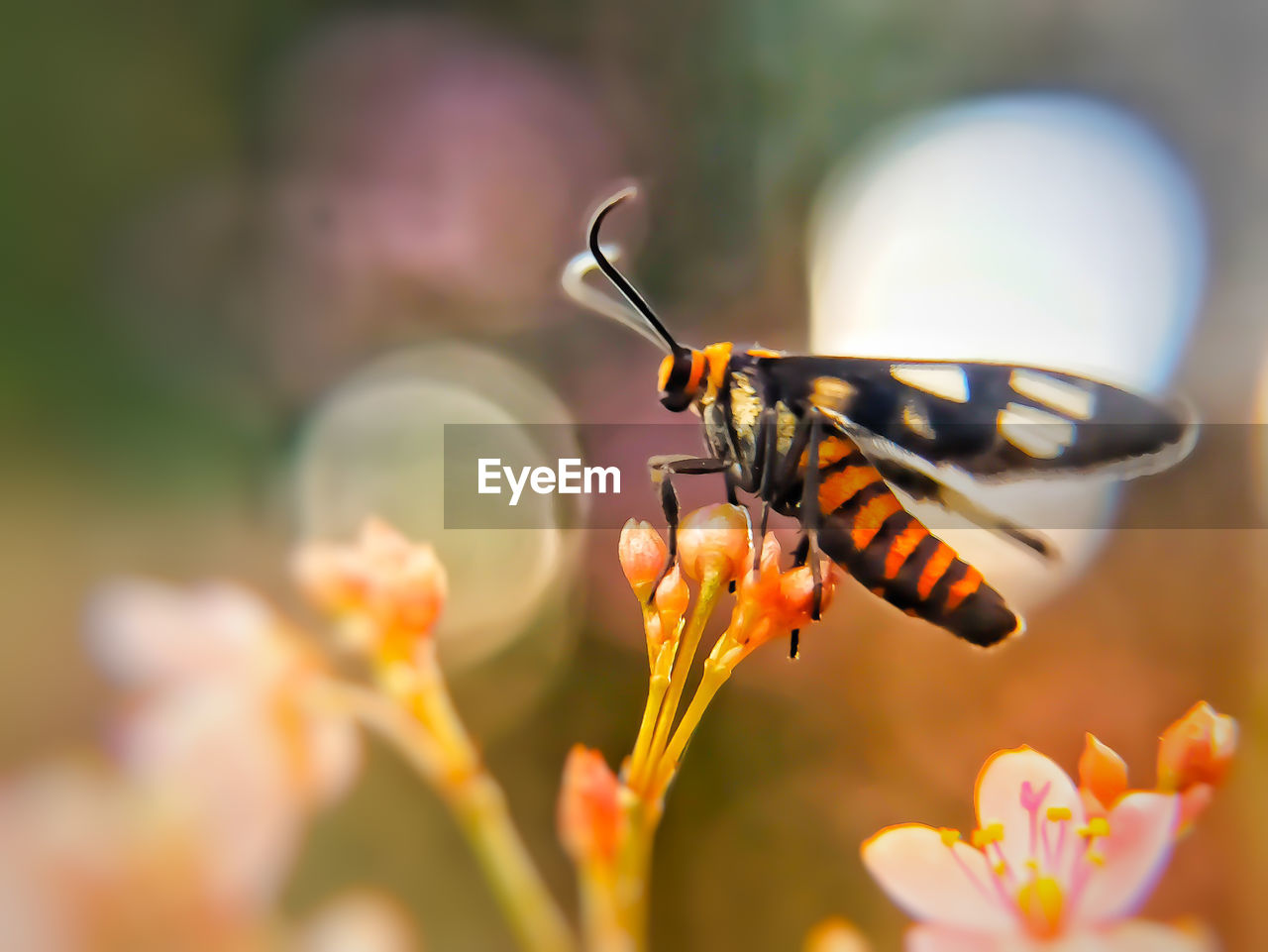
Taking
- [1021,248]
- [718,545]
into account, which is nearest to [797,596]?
[718,545]

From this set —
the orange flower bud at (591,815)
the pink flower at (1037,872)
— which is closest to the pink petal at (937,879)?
the pink flower at (1037,872)

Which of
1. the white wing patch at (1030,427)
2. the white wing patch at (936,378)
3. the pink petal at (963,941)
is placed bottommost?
the pink petal at (963,941)

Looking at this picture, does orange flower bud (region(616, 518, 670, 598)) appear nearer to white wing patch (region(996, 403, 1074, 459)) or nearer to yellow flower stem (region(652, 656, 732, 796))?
yellow flower stem (region(652, 656, 732, 796))

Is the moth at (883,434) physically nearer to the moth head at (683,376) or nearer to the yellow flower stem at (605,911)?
the moth head at (683,376)


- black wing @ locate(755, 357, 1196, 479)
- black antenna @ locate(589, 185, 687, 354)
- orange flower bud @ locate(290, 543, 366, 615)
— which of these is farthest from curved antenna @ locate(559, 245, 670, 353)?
orange flower bud @ locate(290, 543, 366, 615)

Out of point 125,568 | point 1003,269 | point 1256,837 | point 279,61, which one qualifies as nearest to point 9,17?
point 279,61

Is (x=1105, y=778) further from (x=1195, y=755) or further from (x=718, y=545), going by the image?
(x=718, y=545)

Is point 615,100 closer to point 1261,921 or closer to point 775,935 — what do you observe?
point 775,935
